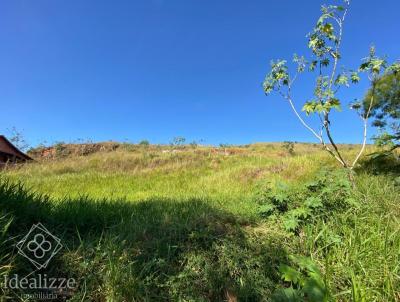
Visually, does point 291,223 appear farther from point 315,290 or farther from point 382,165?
point 382,165

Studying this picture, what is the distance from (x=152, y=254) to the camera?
130 inches

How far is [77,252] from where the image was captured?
307 centimetres

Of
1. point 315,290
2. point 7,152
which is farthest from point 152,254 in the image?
point 7,152

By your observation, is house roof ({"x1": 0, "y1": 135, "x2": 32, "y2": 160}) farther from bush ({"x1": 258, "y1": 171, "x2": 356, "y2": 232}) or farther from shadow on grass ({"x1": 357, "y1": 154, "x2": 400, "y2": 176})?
shadow on grass ({"x1": 357, "y1": 154, "x2": 400, "y2": 176})

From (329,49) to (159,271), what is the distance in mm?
5465

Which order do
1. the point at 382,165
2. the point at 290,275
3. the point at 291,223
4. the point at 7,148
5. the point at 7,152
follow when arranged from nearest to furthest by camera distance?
the point at 290,275
the point at 291,223
the point at 382,165
the point at 7,152
the point at 7,148

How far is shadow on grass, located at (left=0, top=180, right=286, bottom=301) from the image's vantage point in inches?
112

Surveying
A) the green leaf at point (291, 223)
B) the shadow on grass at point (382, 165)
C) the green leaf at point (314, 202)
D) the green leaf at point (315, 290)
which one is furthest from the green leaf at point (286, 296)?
the shadow on grass at point (382, 165)

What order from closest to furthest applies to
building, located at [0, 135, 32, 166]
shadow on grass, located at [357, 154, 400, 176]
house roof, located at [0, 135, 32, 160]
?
1. shadow on grass, located at [357, 154, 400, 176]
2. building, located at [0, 135, 32, 166]
3. house roof, located at [0, 135, 32, 160]

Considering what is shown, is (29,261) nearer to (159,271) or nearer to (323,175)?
(159,271)

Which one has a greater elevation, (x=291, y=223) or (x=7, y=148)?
(x=7, y=148)

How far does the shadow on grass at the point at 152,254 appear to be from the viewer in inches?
112

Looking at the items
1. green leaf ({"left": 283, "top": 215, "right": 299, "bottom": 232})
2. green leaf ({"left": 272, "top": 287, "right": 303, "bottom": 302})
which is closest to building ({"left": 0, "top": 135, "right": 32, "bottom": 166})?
green leaf ({"left": 283, "top": 215, "right": 299, "bottom": 232})

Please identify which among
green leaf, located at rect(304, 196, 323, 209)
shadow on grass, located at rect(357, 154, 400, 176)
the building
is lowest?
green leaf, located at rect(304, 196, 323, 209)
